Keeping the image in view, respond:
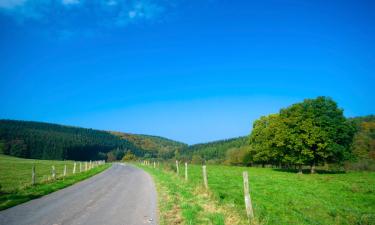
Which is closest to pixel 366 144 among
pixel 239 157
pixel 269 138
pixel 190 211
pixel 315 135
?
pixel 269 138

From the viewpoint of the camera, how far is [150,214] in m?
11.9

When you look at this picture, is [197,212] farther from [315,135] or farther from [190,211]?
[315,135]

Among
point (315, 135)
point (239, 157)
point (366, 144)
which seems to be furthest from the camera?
point (239, 157)

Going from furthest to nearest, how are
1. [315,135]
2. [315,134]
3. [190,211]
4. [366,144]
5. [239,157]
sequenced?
[239,157]
[366,144]
[315,134]
[315,135]
[190,211]

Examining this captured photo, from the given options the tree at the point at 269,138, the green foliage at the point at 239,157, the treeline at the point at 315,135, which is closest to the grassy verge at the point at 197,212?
the treeline at the point at 315,135

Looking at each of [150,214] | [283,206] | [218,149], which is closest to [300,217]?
[283,206]

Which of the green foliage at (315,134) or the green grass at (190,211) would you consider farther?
the green foliage at (315,134)

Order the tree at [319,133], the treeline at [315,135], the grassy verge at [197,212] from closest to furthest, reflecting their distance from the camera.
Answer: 1. the grassy verge at [197,212]
2. the tree at [319,133]
3. the treeline at [315,135]

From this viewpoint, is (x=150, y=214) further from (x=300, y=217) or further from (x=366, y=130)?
(x=366, y=130)

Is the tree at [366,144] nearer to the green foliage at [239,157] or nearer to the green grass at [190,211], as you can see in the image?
the green foliage at [239,157]

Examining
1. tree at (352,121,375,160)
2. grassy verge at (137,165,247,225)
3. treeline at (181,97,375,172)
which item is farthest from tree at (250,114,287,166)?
grassy verge at (137,165,247,225)

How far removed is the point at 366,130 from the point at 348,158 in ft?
177

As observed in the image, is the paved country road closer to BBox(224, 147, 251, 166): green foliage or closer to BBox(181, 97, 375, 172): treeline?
BBox(181, 97, 375, 172): treeline

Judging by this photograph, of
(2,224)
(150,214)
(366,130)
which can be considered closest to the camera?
(2,224)
